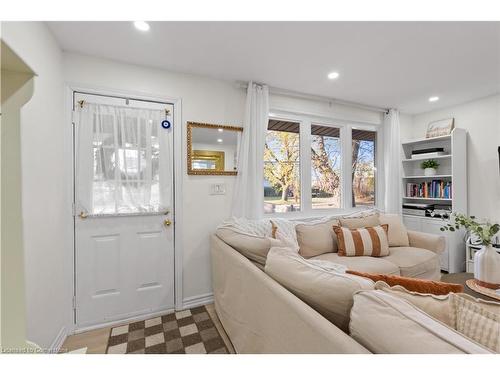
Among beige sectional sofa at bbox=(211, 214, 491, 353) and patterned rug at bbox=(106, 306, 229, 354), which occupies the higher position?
beige sectional sofa at bbox=(211, 214, 491, 353)

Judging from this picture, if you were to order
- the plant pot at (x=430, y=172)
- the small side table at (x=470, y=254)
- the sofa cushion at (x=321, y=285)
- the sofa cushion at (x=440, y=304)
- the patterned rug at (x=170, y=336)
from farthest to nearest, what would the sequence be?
the plant pot at (x=430, y=172) < the small side table at (x=470, y=254) < the patterned rug at (x=170, y=336) < the sofa cushion at (x=321, y=285) < the sofa cushion at (x=440, y=304)

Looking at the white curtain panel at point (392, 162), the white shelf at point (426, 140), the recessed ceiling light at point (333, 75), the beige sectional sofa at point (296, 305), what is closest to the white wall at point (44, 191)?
the beige sectional sofa at point (296, 305)

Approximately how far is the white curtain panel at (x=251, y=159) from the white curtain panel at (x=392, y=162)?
2179 mm

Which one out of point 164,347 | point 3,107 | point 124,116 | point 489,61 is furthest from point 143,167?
point 489,61

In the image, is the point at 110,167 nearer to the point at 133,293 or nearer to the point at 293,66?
the point at 133,293

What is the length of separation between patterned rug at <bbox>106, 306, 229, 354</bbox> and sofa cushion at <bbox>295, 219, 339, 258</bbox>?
3.78 ft

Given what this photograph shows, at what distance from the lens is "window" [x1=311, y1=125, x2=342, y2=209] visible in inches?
128

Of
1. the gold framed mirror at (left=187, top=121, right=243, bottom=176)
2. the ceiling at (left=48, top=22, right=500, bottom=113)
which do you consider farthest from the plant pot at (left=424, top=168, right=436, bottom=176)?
the gold framed mirror at (left=187, top=121, right=243, bottom=176)

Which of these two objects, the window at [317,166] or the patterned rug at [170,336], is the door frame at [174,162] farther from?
the window at [317,166]

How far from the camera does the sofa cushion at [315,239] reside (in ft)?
7.86

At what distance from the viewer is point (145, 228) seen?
85.9 inches

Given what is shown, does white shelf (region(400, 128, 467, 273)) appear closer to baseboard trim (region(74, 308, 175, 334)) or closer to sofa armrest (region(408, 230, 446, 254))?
sofa armrest (region(408, 230, 446, 254))

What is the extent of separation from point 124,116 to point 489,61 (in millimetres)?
3546

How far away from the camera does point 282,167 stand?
10.0 feet
